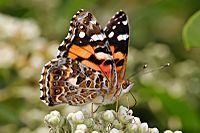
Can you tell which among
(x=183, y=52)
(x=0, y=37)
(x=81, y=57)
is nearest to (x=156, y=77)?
(x=183, y=52)

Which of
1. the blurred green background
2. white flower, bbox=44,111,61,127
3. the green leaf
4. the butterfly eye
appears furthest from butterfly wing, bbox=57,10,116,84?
the blurred green background

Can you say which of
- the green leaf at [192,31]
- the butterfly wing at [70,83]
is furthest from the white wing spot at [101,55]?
the green leaf at [192,31]

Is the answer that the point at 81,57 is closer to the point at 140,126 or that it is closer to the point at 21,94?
the point at 140,126

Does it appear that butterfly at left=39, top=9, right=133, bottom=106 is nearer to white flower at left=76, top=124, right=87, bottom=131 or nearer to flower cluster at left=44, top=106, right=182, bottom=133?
flower cluster at left=44, top=106, right=182, bottom=133

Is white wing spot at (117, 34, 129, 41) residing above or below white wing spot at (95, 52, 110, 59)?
above

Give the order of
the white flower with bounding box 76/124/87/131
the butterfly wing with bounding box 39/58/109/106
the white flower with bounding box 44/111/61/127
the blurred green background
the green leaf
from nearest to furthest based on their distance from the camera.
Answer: the white flower with bounding box 76/124/87/131
the white flower with bounding box 44/111/61/127
the butterfly wing with bounding box 39/58/109/106
the green leaf
the blurred green background

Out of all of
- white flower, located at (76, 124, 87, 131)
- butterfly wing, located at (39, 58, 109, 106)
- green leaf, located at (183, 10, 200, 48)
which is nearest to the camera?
white flower, located at (76, 124, 87, 131)

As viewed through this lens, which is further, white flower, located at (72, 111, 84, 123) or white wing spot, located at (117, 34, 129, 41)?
white wing spot, located at (117, 34, 129, 41)
